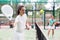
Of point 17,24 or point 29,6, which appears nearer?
point 17,24

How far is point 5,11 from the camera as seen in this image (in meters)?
8.14

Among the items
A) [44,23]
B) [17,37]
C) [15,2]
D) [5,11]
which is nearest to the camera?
[17,37]

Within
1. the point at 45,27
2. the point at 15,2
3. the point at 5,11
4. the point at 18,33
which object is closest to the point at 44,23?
the point at 45,27

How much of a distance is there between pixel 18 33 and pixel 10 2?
766 inches

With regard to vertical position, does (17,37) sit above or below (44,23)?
above

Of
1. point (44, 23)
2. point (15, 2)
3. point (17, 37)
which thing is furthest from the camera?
point (15, 2)

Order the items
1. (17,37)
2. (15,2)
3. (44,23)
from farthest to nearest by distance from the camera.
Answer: (15,2) < (44,23) < (17,37)

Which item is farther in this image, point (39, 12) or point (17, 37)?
point (39, 12)

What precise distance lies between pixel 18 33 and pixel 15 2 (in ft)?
64.3

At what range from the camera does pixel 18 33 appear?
5980mm

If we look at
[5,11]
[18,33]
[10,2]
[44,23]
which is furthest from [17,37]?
[10,2]

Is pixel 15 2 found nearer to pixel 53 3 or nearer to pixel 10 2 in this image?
pixel 10 2

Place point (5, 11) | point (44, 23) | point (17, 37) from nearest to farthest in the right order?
point (17, 37), point (5, 11), point (44, 23)

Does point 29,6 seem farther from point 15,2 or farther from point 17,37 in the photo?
point 17,37
